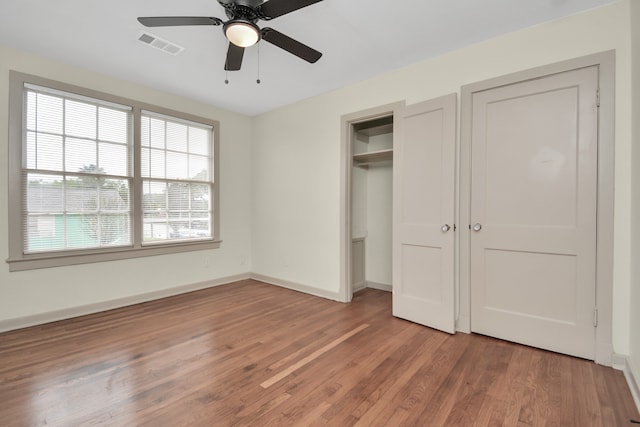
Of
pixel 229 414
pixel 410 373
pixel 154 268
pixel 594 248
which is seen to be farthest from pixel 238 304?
pixel 594 248

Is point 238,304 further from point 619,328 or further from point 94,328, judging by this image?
point 619,328

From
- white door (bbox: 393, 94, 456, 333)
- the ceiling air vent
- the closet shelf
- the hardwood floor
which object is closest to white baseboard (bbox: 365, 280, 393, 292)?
white door (bbox: 393, 94, 456, 333)

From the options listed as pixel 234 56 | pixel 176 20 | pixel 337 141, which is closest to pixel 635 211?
pixel 337 141

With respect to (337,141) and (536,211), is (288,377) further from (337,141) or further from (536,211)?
Result: (337,141)

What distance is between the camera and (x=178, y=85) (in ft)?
12.4

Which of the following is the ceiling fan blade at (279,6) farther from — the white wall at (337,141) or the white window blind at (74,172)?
the white window blind at (74,172)

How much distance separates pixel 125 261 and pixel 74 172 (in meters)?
1.22

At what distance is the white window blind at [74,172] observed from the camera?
3072mm

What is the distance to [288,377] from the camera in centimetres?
206

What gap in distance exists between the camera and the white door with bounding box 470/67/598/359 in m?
2.27

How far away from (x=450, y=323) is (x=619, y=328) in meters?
1.20

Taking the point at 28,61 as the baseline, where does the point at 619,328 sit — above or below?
below

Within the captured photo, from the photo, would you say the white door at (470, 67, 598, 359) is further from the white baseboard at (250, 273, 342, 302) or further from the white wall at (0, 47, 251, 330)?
the white wall at (0, 47, 251, 330)

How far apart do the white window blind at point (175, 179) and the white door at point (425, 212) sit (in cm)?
305
